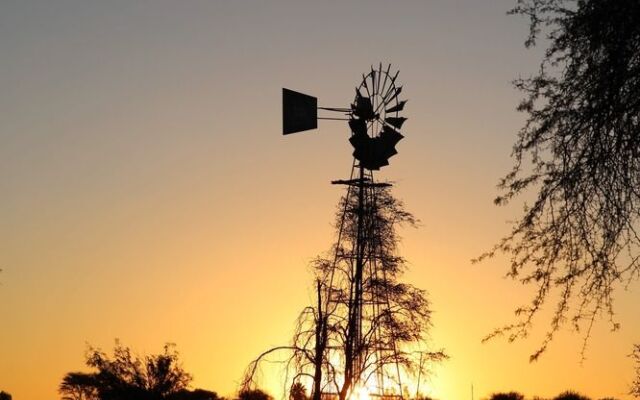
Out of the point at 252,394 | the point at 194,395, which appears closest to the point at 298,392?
the point at 252,394

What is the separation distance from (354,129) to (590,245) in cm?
3414

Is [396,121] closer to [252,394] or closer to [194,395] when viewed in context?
Answer: [252,394]

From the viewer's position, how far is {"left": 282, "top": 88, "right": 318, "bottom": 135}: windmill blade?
1529 inches

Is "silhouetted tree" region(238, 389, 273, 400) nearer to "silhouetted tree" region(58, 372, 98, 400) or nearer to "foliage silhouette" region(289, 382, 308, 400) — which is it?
"foliage silhouette" region(289, 382, 308, 400)

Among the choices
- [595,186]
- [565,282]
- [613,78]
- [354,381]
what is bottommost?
[565,282]

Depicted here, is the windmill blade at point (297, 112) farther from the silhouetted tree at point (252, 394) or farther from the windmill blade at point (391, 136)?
the silhouetted tree at point (252, 394)

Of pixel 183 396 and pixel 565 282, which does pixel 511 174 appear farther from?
pixel 183 396

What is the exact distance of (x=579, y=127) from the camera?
7246 millimetres

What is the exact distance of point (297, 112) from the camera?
128 feet

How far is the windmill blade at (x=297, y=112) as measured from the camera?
38.8m

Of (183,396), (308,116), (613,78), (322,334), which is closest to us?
(613,78)

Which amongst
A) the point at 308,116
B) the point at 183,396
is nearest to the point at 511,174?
the point at 308,116

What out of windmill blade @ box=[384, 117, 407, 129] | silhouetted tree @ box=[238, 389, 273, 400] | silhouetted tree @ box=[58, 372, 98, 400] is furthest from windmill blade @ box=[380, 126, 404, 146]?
silhouetted tree @ box=[58, 372, 98, 400]

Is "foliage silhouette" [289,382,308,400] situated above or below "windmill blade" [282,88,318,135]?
below
